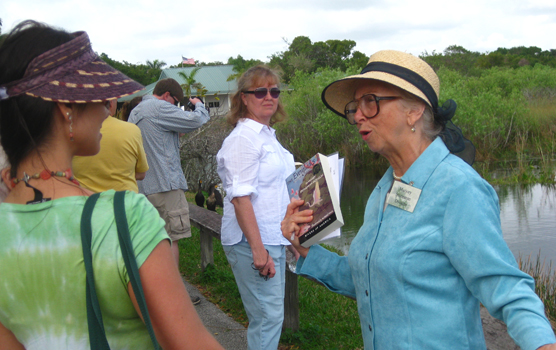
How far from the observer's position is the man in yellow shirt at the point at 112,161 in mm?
3711

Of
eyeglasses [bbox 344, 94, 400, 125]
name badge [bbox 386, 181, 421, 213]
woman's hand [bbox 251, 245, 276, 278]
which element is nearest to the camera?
name badge [bbox 386, 181, 421, 213]

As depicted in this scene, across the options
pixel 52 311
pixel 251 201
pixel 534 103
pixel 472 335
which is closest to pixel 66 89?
pixel 52 311

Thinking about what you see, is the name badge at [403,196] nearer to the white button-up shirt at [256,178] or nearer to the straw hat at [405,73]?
the straw hat at [405,73]

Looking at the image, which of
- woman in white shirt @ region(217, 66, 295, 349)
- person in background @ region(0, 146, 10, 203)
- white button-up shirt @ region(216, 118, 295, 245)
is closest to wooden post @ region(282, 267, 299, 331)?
woman in white shirt @ region(217, 66, 295, 349)

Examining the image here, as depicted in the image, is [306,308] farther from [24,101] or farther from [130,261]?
[24,101]

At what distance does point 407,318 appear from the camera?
184cm

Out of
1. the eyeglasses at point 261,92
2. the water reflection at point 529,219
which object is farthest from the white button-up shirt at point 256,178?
the water reflection at point 529,219

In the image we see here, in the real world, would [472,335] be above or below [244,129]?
below

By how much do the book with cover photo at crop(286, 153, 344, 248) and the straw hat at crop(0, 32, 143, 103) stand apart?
95cm

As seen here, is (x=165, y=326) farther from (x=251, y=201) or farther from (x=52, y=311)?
(x=251, y=201)

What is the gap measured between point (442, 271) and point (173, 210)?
3605mm

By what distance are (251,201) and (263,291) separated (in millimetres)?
600

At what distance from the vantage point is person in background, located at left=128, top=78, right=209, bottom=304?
4.87 meters

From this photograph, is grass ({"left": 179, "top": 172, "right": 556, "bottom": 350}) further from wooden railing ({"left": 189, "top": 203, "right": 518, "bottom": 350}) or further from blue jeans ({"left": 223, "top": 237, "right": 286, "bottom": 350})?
blue jeans ({"left": 223, "top": 237, "right": 286, "bottom": 350})
